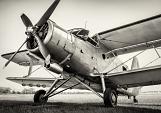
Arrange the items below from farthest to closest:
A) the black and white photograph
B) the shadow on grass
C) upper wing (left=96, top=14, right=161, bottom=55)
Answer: upper wing (left=96, top=14, right=161, bottom=55)
the black and white photograph
the shadow on grass

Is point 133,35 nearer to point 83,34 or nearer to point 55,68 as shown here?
point 83,34

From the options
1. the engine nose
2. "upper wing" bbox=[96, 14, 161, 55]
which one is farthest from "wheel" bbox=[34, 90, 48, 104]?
"upper wing" bbox=[96, 14, 161, 55]

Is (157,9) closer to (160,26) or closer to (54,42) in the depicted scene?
(160,26)

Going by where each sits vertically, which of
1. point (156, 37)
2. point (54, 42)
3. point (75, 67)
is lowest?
point (75, 67)

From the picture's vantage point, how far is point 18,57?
23.7 feet

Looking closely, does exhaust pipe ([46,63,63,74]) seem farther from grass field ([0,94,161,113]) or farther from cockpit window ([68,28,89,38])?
cockpit window ([68,28,89,38])

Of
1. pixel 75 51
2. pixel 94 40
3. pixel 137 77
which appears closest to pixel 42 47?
pixel 75 51

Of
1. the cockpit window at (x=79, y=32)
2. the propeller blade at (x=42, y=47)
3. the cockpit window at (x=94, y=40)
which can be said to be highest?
the cockpit window at (x=79, y=32)

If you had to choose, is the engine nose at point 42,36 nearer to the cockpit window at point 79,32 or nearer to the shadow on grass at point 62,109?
the cockpit window at point 79,32

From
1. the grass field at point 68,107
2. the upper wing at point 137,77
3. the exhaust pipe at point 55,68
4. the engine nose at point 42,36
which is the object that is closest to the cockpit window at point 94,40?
the upper wing at point 137,77

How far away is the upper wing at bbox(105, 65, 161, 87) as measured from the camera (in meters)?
4.82

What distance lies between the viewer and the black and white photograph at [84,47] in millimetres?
4332

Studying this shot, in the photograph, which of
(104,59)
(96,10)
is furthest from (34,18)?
(104,59)

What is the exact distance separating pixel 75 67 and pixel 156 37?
7.92 ft
